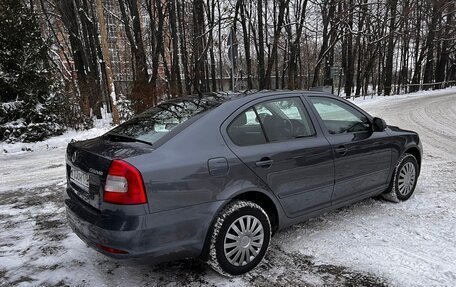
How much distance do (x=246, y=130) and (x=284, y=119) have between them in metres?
0.61

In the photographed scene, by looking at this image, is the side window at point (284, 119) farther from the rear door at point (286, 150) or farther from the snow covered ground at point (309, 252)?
the snow covered ground at point (309, 252)

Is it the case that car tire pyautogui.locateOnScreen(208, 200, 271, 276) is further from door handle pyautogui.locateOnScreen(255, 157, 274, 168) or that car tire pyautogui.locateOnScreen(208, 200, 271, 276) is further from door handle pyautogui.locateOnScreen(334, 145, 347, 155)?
door handle pyautogui.locateOnScreen(334, 145, 347, 155)

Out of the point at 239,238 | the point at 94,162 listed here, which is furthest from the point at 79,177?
the point at 239,238

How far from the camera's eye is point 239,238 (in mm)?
3084

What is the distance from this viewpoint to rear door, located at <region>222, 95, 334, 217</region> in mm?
3164

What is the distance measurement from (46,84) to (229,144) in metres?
10.5

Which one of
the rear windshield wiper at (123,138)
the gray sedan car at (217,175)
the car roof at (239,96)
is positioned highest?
the car roof at (239,96)

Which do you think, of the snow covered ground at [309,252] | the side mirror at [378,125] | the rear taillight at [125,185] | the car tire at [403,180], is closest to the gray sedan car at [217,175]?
the rear taillight at [125,185]

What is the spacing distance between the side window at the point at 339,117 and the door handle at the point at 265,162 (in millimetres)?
999

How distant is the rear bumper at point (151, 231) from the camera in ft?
8.54

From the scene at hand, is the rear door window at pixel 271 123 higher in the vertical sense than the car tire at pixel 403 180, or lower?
higher

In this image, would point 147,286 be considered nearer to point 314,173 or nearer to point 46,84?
point 314,173

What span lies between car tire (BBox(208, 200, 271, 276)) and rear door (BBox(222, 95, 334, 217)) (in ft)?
1.02

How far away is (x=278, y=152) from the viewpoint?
3.29 m
